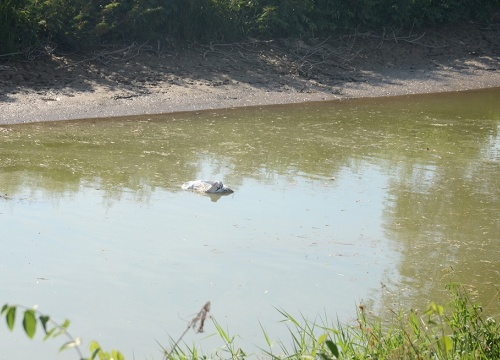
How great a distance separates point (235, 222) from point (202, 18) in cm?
846

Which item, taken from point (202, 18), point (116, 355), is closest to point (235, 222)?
point (116, 355)

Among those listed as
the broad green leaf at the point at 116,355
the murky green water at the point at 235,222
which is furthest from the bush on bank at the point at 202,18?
the broad green leaf at the point at 116,355

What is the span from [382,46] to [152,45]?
422 cm

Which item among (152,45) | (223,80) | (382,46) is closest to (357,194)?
(223,80)

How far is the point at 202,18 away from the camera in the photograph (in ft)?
49.3

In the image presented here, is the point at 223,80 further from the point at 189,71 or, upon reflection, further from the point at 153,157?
the point at 153,157

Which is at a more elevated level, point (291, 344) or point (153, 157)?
point (291, 344)

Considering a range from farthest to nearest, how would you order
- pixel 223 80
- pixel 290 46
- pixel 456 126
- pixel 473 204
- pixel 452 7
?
pixel 452 7, pixel 290 46, pixel 223 80, pixel 456 126, pixel 473 204

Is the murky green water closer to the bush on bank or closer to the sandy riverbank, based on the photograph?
the sandy riverbank

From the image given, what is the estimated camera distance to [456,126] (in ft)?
38.4

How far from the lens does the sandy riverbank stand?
12156 millimetres

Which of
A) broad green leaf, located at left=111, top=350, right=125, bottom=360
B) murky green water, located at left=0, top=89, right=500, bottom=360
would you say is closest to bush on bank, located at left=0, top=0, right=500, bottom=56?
murky green water, located at left=0, top=89, right=500, bottom=360

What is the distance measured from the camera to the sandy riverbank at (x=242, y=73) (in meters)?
12.2

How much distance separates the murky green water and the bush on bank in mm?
2644
